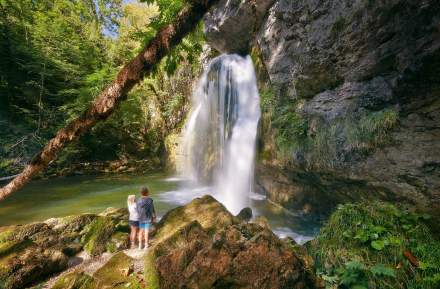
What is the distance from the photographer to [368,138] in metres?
5.51

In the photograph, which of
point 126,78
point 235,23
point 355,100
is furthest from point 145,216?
point 235,23

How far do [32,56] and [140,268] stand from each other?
14012 mm

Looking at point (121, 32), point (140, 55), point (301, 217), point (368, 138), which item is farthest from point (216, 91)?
point (121, 32)

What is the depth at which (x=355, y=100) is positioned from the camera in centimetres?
596

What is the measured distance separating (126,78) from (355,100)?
5437 millimetres

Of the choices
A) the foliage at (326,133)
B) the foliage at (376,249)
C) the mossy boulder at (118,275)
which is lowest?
the mossy boulder at (118,275)

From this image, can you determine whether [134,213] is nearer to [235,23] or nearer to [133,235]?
[133,235]

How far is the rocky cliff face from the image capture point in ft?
15.7

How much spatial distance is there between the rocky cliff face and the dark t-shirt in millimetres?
4157

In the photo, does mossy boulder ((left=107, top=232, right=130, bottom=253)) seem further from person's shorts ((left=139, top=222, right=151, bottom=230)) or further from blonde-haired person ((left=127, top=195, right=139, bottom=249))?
person's shorts ((left=139, top=222, right=151, bottom=230))

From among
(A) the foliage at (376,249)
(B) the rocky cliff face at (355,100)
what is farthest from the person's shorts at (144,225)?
(B) the rocky cliff face at (355,100)

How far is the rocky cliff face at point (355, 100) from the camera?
4789mm

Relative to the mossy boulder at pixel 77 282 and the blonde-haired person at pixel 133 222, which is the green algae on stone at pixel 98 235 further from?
the mossy boulder at pixel 77 282

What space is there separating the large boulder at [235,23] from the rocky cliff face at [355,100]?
126cm
